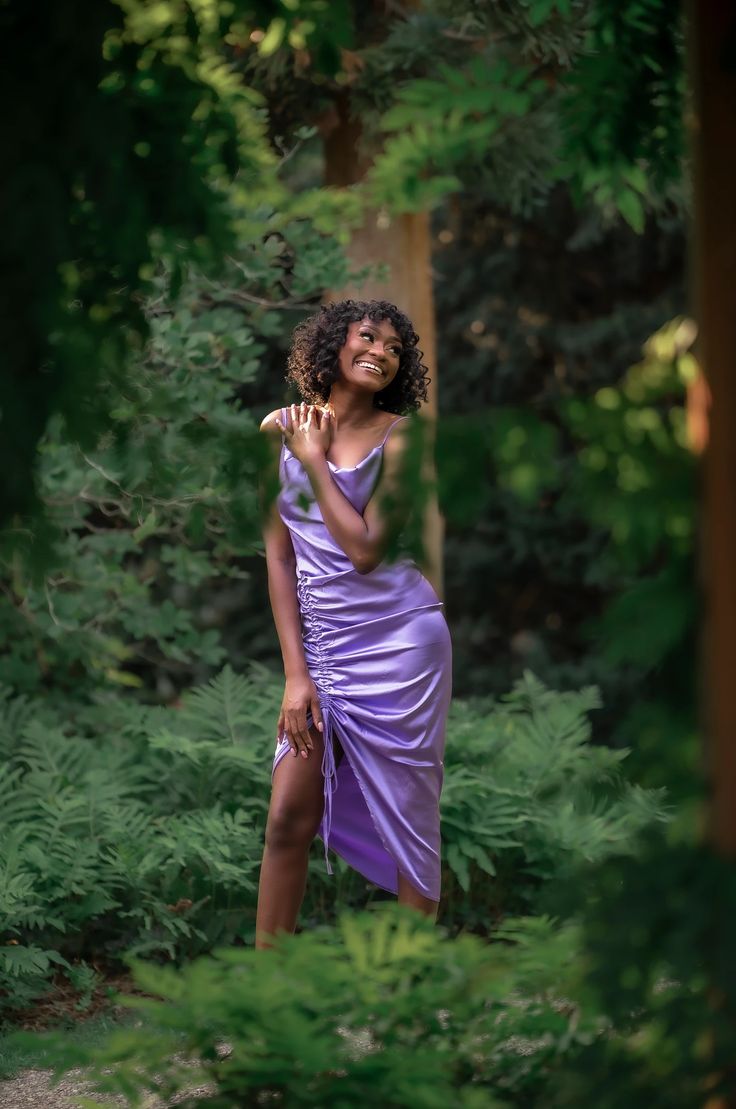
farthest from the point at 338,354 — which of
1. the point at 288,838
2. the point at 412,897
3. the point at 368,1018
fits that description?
the point at 368,1018

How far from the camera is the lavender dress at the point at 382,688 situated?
4.09 metres

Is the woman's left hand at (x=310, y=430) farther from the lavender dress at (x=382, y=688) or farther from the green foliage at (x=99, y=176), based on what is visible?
the green foliage at (x=99, y=176)

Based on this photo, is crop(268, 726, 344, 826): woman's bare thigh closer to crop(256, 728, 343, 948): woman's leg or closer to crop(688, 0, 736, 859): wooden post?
crop(256, 728, 343, 948): woman's leg

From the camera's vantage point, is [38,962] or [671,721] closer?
[671,721]

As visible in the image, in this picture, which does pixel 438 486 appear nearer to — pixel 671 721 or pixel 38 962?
pixel 671 721

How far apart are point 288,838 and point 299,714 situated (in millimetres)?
357

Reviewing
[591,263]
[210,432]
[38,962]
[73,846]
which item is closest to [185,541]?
[73,846]

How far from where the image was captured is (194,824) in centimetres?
535

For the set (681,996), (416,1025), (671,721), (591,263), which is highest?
(591,263)

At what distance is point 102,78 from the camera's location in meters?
2.26

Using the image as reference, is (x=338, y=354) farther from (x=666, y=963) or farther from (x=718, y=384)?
(x=666, y=963)

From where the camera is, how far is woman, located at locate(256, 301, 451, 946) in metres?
4.02

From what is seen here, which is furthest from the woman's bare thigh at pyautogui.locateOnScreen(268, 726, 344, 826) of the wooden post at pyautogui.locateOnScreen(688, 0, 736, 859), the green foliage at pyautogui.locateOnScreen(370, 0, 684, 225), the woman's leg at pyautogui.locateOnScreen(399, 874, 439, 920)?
the wooden post at pyautogui.locateOnScreen(688, 0, 736, 859)

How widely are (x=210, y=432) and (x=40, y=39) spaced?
0.64 meters
